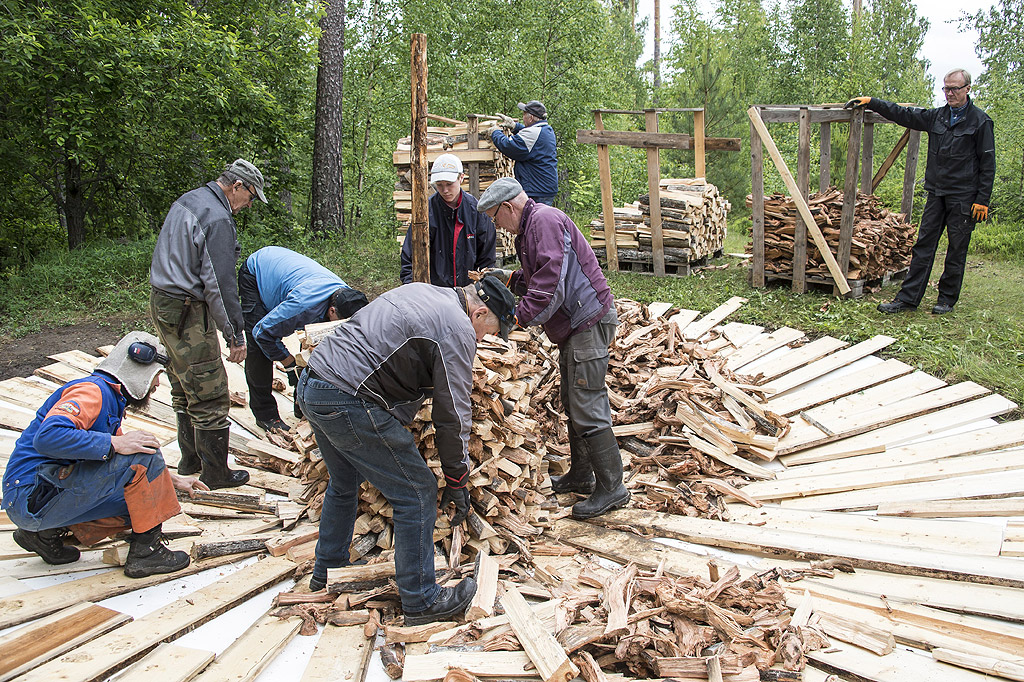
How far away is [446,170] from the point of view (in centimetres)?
562

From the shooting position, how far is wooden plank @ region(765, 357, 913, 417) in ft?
20.4

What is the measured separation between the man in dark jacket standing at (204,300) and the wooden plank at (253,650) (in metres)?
1.91

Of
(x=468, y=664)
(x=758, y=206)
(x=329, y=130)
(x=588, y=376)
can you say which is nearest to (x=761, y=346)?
(x=758, y=206)

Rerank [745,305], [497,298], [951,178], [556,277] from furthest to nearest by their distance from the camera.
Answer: [745,305], [951,178], [556,277], [497,298]

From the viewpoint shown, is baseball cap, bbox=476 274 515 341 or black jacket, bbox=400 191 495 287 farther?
black jacket, bbox=400 191 495 287

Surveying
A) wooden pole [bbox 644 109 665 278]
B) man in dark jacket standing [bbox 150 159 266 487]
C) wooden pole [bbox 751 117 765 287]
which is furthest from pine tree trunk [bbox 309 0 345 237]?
man in dark jacket standing [bbox 150 159 266 487]

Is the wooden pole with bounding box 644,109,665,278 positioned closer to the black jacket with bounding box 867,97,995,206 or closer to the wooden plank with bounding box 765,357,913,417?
the black jacket with bounding box 867,97,995,206

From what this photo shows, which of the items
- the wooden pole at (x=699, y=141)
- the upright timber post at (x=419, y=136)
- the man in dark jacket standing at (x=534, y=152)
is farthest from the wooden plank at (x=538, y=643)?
the wooden pole at (x=699, y=141)

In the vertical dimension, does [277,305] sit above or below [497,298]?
below

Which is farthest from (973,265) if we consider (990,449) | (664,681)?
(664,681)

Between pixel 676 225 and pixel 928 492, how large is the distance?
6.34 m

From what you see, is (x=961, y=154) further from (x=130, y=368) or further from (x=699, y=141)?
(x=130, y=368)

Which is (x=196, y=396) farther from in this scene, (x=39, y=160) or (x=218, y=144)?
(x=39, y=160)

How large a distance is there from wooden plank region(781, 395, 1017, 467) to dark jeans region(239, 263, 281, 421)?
4.30 m
